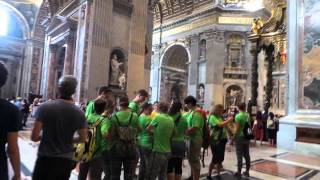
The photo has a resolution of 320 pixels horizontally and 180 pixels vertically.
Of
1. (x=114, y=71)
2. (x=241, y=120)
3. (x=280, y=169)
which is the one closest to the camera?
(x=241, y=120)

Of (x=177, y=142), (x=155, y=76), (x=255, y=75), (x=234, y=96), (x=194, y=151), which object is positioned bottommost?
(x=194, y=151)

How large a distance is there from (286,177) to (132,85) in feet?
27.7

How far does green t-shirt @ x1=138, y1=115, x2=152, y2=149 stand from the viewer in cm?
399

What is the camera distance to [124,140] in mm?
3652

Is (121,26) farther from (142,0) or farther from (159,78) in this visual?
(159,78)

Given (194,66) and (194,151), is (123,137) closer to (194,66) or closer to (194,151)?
(194,151)

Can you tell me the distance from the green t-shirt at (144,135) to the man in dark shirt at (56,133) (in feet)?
5.56

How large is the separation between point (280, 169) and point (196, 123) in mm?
3086

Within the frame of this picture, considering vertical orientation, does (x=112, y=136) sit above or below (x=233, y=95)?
below

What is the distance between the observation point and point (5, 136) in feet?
6.52

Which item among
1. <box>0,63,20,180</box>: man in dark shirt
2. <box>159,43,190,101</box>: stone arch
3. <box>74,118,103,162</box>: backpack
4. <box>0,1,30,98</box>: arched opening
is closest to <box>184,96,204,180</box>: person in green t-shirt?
<box>74,118,103,162</box>: backpack

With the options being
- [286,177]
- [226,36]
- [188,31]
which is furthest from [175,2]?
[286,177]

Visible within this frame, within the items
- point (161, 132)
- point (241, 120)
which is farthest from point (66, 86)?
point (241, 120)

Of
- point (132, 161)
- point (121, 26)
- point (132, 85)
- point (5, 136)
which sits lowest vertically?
point (132, 161)
